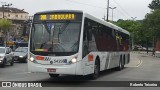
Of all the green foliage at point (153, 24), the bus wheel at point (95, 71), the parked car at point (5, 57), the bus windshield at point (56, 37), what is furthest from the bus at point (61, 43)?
the green foliage at point (153, 24)

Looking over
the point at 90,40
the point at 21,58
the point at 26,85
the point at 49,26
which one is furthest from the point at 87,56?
the point at 21,58

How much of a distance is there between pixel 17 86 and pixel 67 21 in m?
3.63

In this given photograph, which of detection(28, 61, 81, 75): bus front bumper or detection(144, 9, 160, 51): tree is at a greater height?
detection(144, 9, 160, 51): tree

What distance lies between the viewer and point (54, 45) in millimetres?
16750

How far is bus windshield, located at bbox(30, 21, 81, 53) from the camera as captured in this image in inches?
655

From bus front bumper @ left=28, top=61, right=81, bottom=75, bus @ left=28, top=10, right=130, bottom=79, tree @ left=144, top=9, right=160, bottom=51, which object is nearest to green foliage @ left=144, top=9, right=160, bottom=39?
tree @ left=144, top=9, right=160, bottom=51

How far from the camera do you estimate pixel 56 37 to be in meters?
16.8

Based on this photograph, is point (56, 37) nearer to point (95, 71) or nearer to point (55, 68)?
point (55, 68)

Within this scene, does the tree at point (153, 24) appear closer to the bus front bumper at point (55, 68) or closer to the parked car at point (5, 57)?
the parked car at point (5, 57)

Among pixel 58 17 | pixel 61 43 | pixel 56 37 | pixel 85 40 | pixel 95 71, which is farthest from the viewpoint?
pixel 95 71

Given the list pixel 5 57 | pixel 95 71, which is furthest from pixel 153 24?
pixel 95 71

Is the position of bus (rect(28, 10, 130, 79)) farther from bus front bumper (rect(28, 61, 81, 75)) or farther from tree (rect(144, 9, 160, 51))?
tree (rect(144, 9, 160, 51))

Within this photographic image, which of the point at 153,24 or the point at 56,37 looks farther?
the point at 153,24

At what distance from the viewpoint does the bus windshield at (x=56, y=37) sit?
1664 cm
